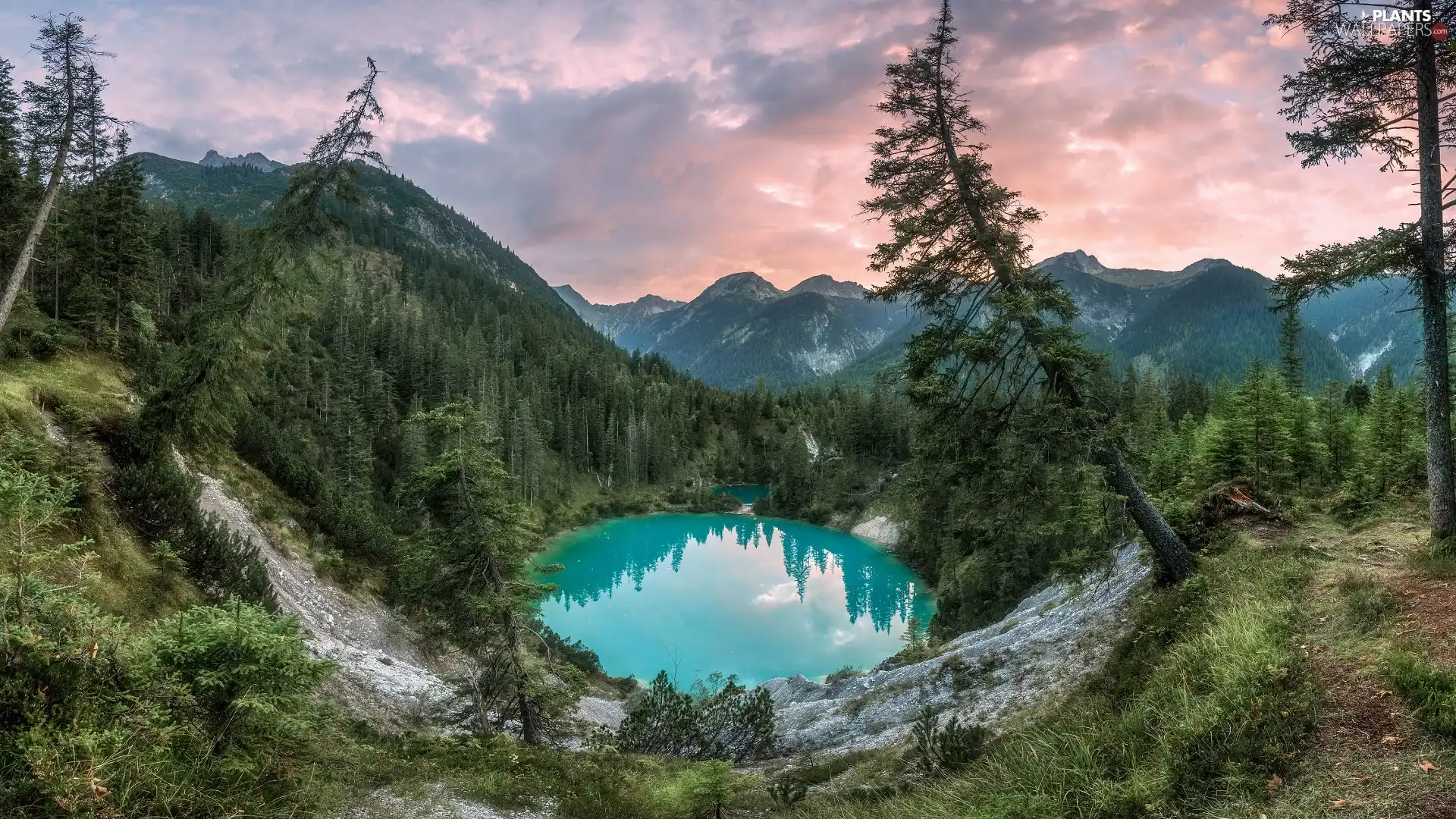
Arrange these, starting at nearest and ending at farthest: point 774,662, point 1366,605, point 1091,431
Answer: point 1366,605 → point 1091,431 → point 774,662

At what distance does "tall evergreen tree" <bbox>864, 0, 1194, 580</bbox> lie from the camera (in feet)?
33.8

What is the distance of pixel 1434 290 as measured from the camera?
358 inches

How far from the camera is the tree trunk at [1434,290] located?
9133 mm

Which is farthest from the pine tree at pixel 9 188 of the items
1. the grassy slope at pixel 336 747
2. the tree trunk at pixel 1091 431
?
the tree trunk at pixel 1091 431

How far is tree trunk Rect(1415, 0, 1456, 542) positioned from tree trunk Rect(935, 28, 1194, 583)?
11.4ft

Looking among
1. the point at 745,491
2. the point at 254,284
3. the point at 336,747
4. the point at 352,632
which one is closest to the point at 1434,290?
the point at 336,747

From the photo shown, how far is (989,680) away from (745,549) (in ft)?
184

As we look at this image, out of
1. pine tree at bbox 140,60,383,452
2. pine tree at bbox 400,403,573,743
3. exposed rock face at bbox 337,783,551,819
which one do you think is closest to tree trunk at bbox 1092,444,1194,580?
exposed rock face at bbox 337,783,551,819

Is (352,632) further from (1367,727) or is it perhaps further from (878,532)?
(878,532)

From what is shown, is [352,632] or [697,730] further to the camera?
[352,632]

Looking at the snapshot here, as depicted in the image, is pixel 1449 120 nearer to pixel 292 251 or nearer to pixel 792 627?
pixel 292 251

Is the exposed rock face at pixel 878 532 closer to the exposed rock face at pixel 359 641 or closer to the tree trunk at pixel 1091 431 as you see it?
the exposed rock face at pixel 359 641

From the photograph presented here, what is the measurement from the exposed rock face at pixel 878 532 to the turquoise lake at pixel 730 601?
1331mm

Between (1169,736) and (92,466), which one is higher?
(92,466)
